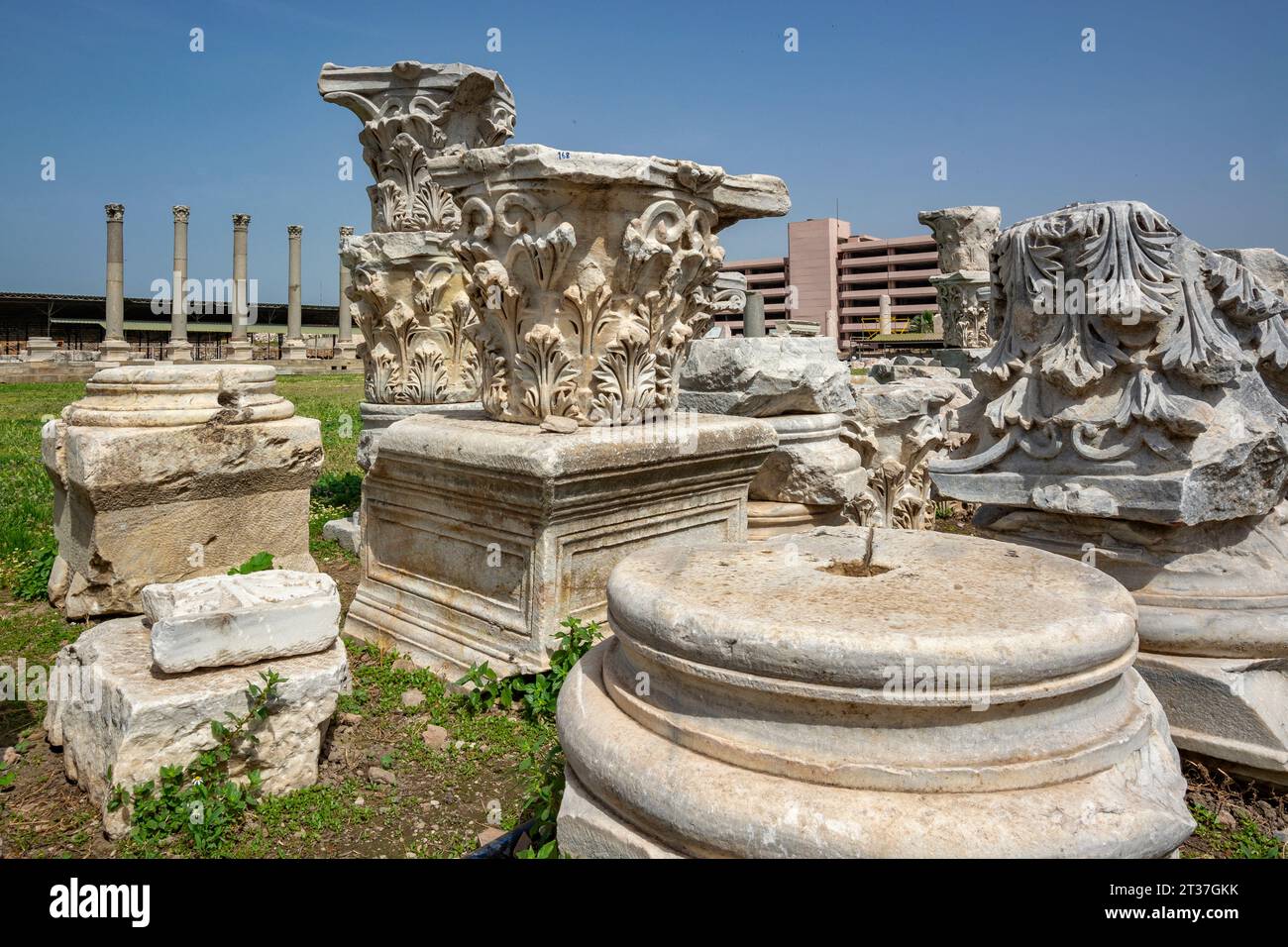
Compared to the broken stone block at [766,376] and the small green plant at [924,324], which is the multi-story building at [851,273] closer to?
the small green plant at [924,324]

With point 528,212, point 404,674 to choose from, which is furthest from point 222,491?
point 528,212

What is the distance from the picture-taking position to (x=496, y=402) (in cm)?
410

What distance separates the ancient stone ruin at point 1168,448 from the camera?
2.92m

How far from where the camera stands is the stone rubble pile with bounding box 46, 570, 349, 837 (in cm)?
250

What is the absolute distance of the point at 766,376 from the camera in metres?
4.72

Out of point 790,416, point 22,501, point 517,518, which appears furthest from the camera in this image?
point 22,501

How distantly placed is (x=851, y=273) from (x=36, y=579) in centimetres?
5903

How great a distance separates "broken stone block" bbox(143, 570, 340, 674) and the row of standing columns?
78.4 ft

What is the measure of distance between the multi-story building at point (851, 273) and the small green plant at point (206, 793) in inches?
1946

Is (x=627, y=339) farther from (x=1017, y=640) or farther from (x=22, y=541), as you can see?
(x=22, y=541)

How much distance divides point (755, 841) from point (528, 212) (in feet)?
9.36

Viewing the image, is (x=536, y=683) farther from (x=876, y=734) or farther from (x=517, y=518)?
(x=876, y=734)

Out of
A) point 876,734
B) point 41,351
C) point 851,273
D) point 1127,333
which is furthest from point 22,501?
point 851,273
